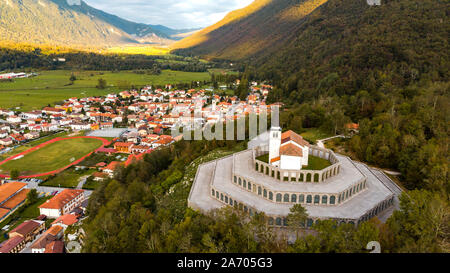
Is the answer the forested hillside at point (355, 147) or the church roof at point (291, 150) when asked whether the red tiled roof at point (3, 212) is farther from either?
the church roof at point (291, 150)

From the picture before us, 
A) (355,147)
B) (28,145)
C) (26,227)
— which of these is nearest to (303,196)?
(355,147)

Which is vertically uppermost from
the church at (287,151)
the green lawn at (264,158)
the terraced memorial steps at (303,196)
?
the church at (287,151)

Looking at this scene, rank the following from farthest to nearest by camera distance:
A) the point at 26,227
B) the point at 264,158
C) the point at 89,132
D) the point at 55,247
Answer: the point at 89,132
the point at 26,227
the point at 55,247
the point at 264,158

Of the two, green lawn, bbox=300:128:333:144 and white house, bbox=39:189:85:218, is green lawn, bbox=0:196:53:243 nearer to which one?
white house, bbox=39:189:85:218

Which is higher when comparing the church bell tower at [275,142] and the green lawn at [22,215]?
the church bell tower at [275,142]

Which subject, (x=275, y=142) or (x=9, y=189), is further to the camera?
(x=9, y=189)

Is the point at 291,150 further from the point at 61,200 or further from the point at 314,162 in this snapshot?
the point at 61,200

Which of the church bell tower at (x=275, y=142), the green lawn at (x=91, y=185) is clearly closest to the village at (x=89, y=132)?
the green lawn at (x=91, y=185)
